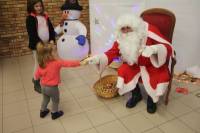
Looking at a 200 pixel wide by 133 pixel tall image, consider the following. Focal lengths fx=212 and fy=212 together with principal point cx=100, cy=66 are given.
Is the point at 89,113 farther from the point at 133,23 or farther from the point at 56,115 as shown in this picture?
the point at 133,23

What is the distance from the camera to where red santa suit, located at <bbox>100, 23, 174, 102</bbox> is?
2061mm

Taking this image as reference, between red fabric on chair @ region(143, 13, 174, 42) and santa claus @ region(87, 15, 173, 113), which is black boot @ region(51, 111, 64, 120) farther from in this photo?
red fabric on chair @ region(143, 13, 174, 42)

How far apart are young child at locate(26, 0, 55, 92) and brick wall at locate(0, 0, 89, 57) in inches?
64.0

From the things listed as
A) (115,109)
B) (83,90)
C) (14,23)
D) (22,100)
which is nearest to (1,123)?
(22,100)

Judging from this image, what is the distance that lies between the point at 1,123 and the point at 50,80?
28.4 inches

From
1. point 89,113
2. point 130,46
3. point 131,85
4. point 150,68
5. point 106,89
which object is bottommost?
point 89,113

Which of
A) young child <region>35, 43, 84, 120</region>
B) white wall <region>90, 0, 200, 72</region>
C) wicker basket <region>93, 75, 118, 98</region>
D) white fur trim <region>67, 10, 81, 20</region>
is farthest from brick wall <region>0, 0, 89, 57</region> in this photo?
young child <region>35, 43, 84, 120</region>

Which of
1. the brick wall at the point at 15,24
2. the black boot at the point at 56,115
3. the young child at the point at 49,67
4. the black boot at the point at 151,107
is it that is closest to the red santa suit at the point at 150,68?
the black boot at the point at 151,107

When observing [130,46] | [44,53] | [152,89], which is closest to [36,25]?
[44,53]

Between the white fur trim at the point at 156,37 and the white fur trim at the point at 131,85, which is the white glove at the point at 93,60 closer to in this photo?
the white fur trim at the point at 131,85

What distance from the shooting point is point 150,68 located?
2.18m

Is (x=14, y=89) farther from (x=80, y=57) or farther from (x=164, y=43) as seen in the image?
(x=164, y=43)

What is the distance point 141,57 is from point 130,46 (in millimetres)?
162

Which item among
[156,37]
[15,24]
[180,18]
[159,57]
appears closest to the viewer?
[159,57]
